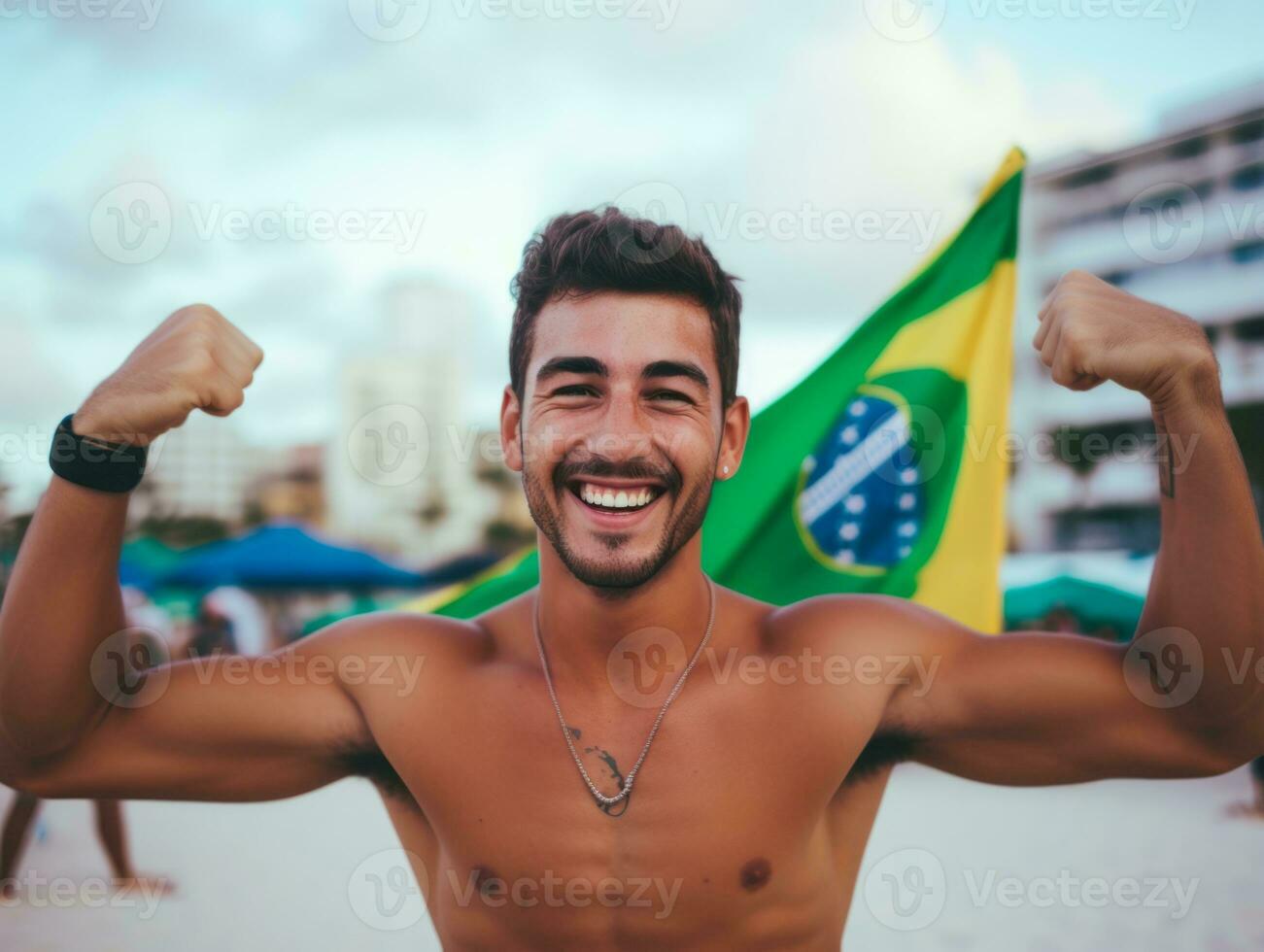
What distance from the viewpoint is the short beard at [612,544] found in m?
2.56

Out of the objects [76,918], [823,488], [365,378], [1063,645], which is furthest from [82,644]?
[365,378]

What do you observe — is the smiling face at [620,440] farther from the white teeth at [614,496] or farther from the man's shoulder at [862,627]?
the man's shoulder at [862,627]

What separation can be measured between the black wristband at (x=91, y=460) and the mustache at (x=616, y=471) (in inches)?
39.0

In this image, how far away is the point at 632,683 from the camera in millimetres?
2680

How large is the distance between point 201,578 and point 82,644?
1258 centimetres

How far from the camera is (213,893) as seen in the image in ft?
23.7

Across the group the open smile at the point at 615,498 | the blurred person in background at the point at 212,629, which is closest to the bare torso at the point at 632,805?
the open smile at the point at 615,498

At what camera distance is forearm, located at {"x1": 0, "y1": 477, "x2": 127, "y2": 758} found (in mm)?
2135

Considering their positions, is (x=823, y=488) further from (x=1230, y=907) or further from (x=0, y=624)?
(x=1230, y=907)

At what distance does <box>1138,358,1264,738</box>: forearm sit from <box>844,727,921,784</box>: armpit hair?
2.29 ft

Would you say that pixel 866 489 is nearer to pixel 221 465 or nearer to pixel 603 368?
pixel 603 368

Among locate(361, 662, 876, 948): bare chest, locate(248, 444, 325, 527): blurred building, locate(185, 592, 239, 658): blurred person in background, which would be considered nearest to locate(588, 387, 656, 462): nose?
locate(361, 662, 876, 948): bare chest

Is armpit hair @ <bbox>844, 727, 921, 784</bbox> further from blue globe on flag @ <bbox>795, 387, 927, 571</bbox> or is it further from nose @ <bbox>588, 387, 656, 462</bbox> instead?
blue globe on flag @ <bbox>795, 387, 927, 571</bbox>

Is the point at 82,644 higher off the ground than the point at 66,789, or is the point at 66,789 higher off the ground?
the point at 82,644
